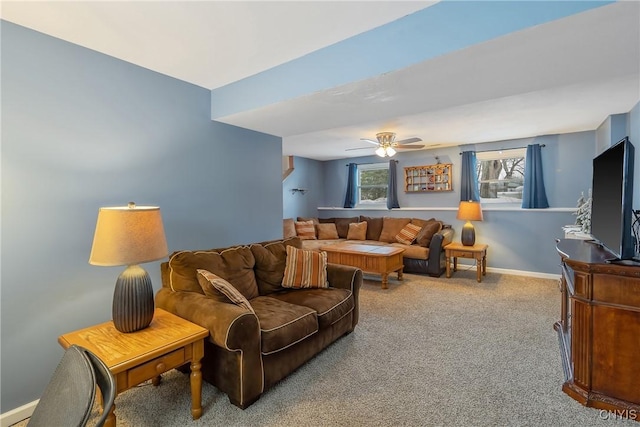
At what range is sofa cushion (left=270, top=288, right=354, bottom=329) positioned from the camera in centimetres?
244

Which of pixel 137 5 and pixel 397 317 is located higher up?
pixel 137 5

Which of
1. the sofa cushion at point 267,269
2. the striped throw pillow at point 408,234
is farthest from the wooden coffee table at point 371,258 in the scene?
the sofa cushion at point 267,269

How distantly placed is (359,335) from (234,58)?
2.63m

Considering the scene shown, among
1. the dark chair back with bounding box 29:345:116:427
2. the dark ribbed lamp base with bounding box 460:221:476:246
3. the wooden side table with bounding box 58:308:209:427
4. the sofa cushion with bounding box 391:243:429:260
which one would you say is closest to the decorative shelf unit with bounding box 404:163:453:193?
the dark ribbed lamp base with bounding box 460:221:476:246

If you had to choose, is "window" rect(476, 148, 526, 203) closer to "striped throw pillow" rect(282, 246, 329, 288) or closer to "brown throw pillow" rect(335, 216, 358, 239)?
"brown throw pillow" rect(335, 216, 358, 239)

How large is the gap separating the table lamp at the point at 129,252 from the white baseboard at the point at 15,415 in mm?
869

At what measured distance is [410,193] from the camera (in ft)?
20.8

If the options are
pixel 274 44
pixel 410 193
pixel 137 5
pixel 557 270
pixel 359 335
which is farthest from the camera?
pixel 410 193

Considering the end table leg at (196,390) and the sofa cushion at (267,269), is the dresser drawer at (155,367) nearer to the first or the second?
the end table leg at (196,390)

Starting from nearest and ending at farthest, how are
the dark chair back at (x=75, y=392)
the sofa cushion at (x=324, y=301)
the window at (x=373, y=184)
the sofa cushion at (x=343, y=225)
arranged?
the dark chair back at (x=75, y=392) → the sofa cushion at (x=324, y=301) → the sofa cushion at (x=343, y=225) → the window at (x=373, y=184)

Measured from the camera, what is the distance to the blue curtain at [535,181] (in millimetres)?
4848

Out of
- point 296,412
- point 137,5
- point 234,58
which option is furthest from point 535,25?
point 296,412

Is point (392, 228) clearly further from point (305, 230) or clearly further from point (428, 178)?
point (305, 230)

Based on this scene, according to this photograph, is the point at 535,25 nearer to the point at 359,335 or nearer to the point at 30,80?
the point at 359,335
